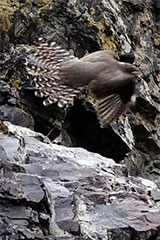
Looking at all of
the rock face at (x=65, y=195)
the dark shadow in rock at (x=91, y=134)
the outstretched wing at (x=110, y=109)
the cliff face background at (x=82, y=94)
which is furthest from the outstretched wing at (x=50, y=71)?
the dark shadow in rock at (x=91, y=134)

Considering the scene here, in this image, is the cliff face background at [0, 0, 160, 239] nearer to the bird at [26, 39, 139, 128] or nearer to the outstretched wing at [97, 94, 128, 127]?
the bird at [26, 39, 139, 128]

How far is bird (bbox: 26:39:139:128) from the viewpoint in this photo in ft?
22.6

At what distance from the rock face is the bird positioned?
7.00ft

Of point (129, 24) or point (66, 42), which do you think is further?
point (129, 24)

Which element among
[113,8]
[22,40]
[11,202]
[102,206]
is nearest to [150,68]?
[113,8]

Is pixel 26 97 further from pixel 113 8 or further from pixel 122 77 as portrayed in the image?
pixel 122 77

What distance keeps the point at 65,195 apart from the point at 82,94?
488 centimetres

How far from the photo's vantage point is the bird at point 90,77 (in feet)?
22.6

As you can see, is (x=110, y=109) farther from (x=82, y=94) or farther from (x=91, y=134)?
(x=91, y=134)

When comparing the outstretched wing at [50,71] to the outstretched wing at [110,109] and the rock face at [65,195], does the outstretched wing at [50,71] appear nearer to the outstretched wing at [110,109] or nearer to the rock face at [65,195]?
the outstretched wing at [110,109]

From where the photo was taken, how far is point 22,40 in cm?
1438

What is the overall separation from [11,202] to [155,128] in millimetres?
9259

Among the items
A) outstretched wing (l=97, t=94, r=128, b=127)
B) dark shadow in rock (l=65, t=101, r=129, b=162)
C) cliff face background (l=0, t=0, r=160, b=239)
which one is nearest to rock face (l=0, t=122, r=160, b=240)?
cliff face background (l=0, t=0, r=160, b=239)

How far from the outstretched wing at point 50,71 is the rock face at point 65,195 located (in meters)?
2.13
